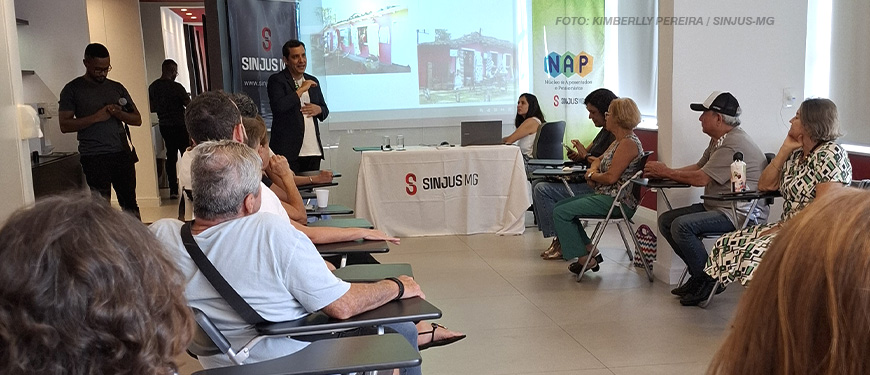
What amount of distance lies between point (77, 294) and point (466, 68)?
27.7 feet

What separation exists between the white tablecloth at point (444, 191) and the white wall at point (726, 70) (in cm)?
215

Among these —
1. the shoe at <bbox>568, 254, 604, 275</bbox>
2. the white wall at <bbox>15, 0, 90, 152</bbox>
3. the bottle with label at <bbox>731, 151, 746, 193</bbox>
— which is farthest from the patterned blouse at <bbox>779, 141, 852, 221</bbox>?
the white wall at <bbox>15, 0, 90, 152</bbox>

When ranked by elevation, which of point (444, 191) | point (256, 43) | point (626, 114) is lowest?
point (444, 191)

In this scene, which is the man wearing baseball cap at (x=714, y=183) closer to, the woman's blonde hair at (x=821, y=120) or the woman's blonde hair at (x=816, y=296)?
the woman's blonde hair at (x=821, y=120)

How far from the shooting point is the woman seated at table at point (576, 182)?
628 cm

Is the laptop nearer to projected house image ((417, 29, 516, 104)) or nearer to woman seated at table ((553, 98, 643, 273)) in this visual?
projected house image ((417, 29, 516, 104))

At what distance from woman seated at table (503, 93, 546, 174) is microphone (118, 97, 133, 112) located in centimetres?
336

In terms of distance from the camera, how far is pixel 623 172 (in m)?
5.40

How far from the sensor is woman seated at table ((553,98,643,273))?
5408 mm

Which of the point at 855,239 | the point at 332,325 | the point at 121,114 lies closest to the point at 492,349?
the point at 332,325

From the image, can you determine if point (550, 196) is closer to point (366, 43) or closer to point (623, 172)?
point (623, 172)

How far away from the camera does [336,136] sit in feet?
28.5

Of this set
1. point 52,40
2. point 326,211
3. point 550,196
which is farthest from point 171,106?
point 326,211

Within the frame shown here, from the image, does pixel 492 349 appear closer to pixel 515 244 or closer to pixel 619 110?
pixel 619 110
